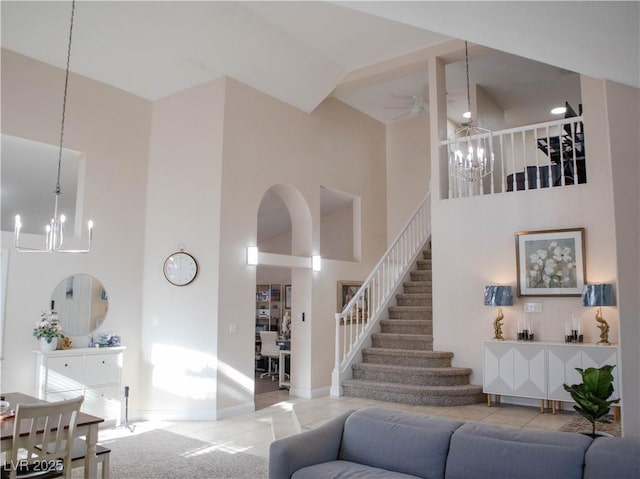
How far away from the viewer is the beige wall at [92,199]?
5930 millimetres

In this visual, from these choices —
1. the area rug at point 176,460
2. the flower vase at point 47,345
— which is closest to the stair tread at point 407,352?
the area rug at point 176,460

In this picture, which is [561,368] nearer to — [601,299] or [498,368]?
[498,368]

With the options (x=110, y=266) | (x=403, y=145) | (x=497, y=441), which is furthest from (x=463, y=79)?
(x=497, y=441)

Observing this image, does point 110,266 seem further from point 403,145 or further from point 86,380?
point 403,145

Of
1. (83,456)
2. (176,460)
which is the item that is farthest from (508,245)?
(83,456)

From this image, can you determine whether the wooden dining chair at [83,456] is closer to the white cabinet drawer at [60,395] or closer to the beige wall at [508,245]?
the white cabinet drawer at [60,395]

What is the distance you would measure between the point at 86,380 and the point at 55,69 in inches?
154

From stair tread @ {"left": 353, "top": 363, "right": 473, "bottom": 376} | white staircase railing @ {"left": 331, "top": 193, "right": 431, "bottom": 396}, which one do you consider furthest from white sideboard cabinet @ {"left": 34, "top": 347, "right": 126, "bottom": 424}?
stair tread @ {"left": 353, "top": 363, "right": 473, "bottom": 376}

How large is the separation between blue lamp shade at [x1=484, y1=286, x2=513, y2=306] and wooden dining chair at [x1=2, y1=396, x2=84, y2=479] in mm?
4767

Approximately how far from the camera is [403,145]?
10336mm

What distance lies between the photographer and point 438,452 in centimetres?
332

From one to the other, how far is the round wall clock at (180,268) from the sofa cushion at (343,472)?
406 centimetres

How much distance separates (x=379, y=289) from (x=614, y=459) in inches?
215

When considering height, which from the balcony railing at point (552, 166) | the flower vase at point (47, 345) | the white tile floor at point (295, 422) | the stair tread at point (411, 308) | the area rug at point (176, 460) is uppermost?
the balcony railing at point (552, 166)
